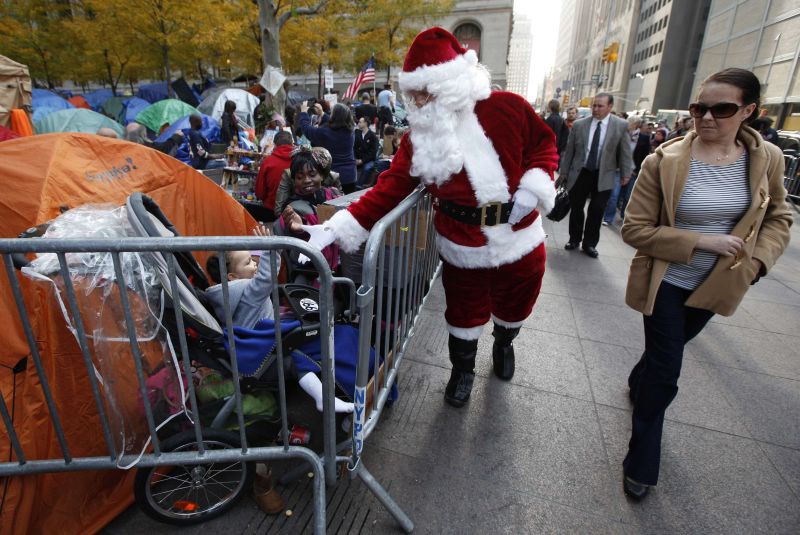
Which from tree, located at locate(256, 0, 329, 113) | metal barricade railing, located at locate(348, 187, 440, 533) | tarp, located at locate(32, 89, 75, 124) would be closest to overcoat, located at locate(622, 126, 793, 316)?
metal barricade railing, located at locate(348, 187, 440, 533)

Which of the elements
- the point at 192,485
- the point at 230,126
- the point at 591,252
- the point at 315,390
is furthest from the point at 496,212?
the point at 230,126

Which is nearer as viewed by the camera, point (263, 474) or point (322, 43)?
point (263, 474)

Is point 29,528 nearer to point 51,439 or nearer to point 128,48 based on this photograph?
point 51,439

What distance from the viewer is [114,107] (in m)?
20.5

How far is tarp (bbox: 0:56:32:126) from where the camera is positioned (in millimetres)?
8383

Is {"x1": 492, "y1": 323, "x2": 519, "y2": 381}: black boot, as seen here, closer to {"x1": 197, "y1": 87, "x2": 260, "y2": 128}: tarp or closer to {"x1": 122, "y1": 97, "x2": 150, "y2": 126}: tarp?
{"x1": 197, "y1": 87, "x2": 260, "y2": 128}: tarp

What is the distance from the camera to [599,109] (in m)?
5.36

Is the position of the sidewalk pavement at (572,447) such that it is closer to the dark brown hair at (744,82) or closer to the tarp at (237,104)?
the dark brown hair at (744,82)

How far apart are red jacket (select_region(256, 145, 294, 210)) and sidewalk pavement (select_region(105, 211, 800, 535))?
251cm

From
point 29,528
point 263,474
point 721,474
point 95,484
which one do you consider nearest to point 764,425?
point 721,474

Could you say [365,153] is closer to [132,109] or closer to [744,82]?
[744,82]

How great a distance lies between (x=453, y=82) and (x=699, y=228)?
55.5 inches

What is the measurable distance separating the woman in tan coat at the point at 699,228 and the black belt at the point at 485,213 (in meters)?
0.62

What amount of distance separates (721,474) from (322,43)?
28.1 metres
